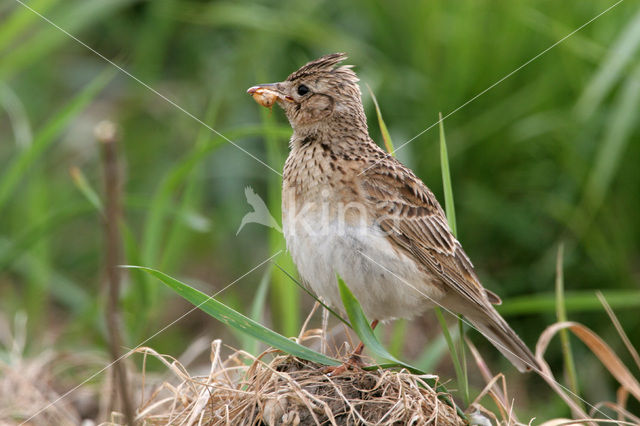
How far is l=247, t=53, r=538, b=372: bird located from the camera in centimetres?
310

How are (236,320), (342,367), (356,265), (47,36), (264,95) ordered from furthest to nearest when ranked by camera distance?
(47,36) < (264,95) < (356,265) < (342,367) < (236,320)

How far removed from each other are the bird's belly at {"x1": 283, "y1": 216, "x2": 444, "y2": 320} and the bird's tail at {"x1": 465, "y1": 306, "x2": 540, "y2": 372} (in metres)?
0.30

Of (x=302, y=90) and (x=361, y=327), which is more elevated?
(x=302, y=90)

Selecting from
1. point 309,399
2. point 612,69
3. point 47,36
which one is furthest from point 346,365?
point 47,36

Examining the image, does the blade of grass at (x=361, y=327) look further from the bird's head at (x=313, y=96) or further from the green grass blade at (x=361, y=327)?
the bird's head at (x=313, y=96)

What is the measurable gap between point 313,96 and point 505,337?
123cm

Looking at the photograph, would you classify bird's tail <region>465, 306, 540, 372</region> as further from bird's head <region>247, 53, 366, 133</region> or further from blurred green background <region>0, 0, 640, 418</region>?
bird's head <region>247, 53, 366, 133</region>

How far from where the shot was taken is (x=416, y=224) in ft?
11.2

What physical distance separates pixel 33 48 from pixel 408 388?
3526 mm

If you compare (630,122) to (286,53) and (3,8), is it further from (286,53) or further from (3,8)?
(3,8)

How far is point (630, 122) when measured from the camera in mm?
5098

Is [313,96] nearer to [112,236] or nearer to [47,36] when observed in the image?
[112,236]

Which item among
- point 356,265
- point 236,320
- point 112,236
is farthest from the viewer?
point 356,265

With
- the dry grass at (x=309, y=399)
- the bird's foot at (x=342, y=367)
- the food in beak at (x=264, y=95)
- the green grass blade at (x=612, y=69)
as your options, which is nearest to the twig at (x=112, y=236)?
the dry grass at (x=309, y=399)
